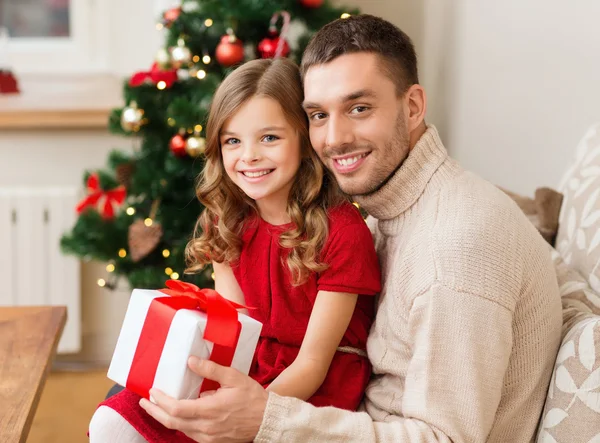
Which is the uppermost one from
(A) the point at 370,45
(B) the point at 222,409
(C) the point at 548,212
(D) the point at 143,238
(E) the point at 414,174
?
(A) the point at 370,45

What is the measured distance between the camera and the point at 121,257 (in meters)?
2.75

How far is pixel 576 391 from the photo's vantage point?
4.18 ft

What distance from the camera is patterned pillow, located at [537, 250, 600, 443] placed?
126cm

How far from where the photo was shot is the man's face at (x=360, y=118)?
1461 millimetres

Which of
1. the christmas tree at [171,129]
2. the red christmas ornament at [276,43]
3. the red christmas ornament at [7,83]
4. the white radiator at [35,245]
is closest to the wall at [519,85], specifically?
the christmas tree at [171,129]

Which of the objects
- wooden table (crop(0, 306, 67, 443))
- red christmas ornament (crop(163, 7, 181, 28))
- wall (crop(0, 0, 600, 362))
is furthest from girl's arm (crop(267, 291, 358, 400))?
red christmas ornament (crop(163, 7, 181, 28))

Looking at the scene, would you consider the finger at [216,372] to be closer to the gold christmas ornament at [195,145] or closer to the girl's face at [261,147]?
the girl's face at [261,147]

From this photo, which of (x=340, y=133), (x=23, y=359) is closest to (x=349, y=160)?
(x=340, y=133)

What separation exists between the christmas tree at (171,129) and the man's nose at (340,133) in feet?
2.83

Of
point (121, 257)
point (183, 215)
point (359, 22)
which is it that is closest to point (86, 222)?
point (121, 257)

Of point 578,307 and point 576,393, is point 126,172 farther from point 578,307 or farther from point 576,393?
point 576,393

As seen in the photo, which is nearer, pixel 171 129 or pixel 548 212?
pixel 548 212

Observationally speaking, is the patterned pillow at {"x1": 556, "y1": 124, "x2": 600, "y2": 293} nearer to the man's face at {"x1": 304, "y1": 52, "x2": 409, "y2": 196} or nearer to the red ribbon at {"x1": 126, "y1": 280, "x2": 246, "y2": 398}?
the man's face at {"x1": 304, "y1": 52, "x2": 409, "y2": 196}

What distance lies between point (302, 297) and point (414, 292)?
365 mm
